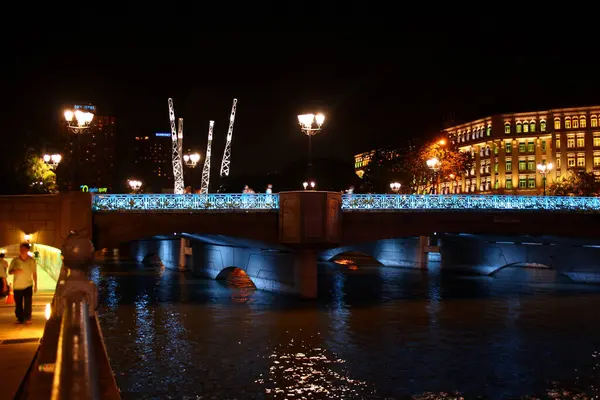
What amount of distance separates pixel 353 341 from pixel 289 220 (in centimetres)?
983

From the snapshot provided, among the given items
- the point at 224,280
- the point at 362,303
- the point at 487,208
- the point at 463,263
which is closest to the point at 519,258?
the point at 463,263

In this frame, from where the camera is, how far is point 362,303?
3981 cm

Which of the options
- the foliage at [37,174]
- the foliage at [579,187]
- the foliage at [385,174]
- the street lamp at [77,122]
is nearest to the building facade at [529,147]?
the foliage at [579,187]

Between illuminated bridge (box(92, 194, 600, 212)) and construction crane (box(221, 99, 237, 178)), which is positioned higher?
construction crane (box(221, 99, 237, 178))

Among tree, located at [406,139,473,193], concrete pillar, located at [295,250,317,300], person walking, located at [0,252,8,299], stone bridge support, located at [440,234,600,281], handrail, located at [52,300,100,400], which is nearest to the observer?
handrail, located at [52,300,100,400]

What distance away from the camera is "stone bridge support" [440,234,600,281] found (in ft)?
164

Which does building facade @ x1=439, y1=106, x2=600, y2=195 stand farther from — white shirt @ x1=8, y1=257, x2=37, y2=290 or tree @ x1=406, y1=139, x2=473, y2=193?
white shirt @ x1=8, y1=257, x2=37, y2=290

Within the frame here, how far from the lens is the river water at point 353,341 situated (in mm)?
21875

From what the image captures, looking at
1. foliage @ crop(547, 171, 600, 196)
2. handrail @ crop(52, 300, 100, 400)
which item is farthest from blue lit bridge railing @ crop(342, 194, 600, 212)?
foliage @ crop(547, 171, 600, 196)

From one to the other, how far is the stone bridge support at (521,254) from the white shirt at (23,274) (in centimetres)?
3575

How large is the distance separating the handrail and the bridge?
22.2m

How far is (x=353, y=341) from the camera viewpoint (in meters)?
28.7

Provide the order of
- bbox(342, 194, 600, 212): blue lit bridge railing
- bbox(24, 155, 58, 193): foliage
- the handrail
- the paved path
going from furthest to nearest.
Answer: bbox(24, 155, 58, 193): foliage → bbox(342, 194, 600, 212): blue lit bridge railing → the paved path → the handrail

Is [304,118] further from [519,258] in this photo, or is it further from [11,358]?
[519,258]
